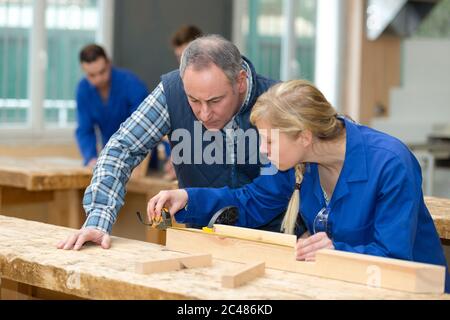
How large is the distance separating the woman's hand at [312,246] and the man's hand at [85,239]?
0.68 meters

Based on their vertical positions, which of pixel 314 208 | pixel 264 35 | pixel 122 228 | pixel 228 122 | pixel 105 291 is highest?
pixel 264 35

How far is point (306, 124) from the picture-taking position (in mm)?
2500

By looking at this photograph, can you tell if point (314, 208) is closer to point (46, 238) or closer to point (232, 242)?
point (232, 242)

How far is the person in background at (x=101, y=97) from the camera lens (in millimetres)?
6328

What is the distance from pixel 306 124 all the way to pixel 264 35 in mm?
7160

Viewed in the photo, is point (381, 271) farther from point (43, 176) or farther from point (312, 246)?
point (43, 176)

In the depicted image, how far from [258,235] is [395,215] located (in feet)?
1.43

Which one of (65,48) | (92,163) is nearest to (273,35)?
(65,48)

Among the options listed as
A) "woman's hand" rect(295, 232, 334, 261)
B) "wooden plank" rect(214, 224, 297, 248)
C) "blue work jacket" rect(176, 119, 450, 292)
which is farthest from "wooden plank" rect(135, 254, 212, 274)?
"blue work jacket" rect(176, 119, 450, 292)

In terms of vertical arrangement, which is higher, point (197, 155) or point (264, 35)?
point (264, 35)

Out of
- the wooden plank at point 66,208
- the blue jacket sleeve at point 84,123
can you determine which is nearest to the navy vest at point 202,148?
the wooden plank at point 66,208

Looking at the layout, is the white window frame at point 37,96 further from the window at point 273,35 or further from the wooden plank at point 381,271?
the wooden plank at point 381,271
